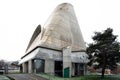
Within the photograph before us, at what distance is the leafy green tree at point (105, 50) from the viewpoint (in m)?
39.7

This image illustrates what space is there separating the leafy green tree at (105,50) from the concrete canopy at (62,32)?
1204 centimetres

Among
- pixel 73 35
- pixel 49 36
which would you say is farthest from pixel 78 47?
pixel 49 36

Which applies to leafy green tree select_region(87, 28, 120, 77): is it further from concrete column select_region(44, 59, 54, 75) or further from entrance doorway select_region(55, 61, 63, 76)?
entrance doorway select_region(55, 61, 63, 76)

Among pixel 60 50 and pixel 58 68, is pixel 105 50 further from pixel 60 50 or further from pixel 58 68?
pixel 60 50

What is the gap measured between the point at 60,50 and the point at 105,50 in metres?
14.9

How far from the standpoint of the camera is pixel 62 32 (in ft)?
189

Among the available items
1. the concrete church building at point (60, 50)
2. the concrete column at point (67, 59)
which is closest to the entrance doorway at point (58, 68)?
the concrete church building at point (60, 50)

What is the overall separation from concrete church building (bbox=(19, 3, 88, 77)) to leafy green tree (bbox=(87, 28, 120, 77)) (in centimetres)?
660

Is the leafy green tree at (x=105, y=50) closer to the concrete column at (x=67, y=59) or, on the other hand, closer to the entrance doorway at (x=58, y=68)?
the concrete column at (x=67, y=59)

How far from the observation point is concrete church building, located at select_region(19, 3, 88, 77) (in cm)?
4809

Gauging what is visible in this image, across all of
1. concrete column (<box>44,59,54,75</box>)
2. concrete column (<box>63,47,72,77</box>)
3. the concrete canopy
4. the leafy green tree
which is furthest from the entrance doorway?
the leafy green tree

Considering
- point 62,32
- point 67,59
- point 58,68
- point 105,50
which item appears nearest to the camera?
point 105,50

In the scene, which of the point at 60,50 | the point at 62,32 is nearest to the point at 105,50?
the point at 60,50

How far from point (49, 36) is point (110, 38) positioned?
56.2 feet
